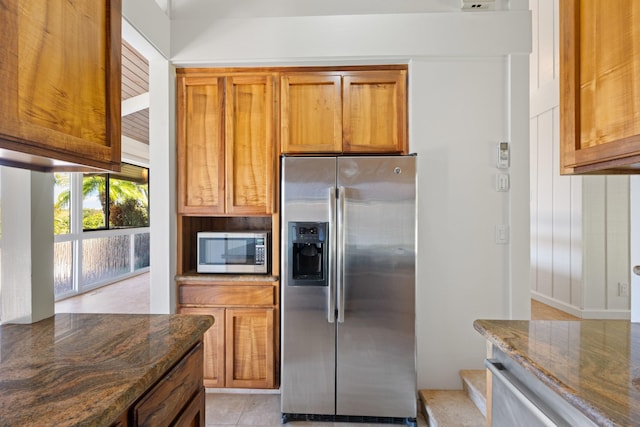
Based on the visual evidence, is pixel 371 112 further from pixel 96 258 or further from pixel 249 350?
pixel 96 258

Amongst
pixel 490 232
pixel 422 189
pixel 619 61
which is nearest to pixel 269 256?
Result: pixel 422 189

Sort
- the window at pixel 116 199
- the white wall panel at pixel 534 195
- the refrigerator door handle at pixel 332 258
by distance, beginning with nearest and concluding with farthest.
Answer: the refrigerator door handle at pixel 332 258 → the white wall panel at pixel 534 195 → the window at pixel 116 199

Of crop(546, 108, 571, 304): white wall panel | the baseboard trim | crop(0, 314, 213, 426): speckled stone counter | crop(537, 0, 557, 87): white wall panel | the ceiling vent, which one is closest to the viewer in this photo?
crop(0, 314, 213, 426): speckled stone counter

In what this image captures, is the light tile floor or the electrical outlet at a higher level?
the electrical outlet

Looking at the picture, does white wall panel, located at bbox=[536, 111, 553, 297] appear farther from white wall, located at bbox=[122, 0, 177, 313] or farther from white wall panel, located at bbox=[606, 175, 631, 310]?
white wall, located at bbox=[122, 0, 177, 313]

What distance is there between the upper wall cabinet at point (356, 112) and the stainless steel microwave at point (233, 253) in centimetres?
70

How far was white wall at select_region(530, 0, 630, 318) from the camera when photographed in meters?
3.58

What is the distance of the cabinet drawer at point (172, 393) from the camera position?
86cm

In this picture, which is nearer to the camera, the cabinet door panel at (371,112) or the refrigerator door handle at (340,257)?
the refrigerator door handle at (340,257)

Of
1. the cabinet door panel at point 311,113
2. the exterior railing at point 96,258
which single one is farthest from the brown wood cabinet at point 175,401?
the exterior railing at point 96,258

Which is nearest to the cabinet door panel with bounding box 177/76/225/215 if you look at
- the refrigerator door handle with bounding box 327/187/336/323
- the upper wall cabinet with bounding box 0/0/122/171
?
the refrigerator door handle with bounding box 327/187/336/323

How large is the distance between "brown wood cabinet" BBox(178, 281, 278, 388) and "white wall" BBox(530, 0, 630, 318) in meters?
3.49

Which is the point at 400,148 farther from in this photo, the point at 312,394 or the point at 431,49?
the point at 312,394

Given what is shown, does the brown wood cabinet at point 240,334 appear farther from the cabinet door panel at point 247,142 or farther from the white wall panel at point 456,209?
the white wall panel at point 456,209
